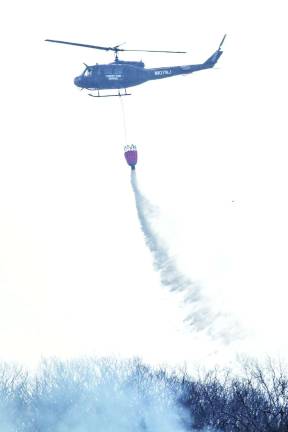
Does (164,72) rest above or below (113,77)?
above

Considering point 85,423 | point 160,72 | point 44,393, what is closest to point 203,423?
point 85,423

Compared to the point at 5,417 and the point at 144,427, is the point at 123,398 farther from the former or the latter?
the point at 5,417

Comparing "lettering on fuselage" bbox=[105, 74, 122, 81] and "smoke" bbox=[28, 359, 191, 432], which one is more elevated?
"lettering on fuselage" bbox=[105, 74, 122, 81]

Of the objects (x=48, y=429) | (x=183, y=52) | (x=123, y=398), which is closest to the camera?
(x=183, y=52)

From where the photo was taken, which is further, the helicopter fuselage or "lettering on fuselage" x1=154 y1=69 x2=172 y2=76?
"lettering on fuselage" x1=154 y1=69 x2=172 y2=76

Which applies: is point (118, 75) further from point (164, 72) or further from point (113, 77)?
point (164, 72)

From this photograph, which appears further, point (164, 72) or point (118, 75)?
point (164, 72)

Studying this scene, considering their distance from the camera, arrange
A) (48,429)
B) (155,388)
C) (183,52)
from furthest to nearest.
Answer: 1. (155,388)
2. (48,429)
3. (183,52)

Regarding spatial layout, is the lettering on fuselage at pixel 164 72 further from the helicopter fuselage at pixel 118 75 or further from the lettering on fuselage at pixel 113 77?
the lettering on fuselage at pixel 113 77

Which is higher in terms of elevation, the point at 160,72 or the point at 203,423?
the point at 160,72

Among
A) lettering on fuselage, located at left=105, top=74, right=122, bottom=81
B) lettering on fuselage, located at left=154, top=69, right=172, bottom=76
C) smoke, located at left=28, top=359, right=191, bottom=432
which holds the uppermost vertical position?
lettering on fuselage, located at left=154, top=69, right=172, bottom=76

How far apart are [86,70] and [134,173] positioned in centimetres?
837

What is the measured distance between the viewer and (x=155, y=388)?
56.7 metres

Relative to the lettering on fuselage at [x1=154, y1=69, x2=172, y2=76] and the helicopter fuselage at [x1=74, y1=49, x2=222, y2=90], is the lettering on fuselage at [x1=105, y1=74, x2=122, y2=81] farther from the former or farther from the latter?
the lettering on fuselage at [x1=154, y1=69, x2=172, y2=76]
